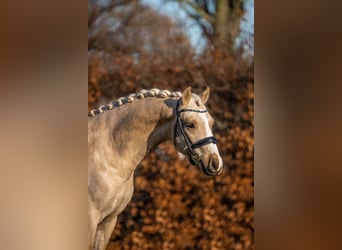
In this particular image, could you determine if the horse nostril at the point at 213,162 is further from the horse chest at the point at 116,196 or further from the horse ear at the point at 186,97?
the horse chest at the point at 116,196

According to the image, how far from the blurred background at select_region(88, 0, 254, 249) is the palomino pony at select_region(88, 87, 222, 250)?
0.18 feet

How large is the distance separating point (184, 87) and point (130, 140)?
0.47 m

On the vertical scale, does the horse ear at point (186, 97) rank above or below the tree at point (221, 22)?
below

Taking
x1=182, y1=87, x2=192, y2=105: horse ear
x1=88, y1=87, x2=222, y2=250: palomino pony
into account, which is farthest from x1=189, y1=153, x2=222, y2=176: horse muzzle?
x1=182, y1=87, x2=192, y2=105: horse ear

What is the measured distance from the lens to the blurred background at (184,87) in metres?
2.70

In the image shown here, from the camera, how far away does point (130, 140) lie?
2.72 meters

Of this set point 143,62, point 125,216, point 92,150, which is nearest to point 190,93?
point 143,62

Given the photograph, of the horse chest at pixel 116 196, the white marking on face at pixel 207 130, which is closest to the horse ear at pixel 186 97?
the white marking on face at pixel 207 130

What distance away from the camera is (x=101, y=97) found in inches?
106

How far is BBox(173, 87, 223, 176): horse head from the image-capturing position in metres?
2.67

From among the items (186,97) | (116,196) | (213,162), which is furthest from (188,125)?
(116,196)

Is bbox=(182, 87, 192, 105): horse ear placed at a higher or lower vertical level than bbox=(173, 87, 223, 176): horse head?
higher

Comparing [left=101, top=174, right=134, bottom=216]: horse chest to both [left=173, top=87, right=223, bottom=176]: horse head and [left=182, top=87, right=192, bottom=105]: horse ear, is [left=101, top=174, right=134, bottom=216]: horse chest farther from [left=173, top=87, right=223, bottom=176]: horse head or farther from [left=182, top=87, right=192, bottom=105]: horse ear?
[left=182, top=87, right=192, bottom=105]: horse ear
